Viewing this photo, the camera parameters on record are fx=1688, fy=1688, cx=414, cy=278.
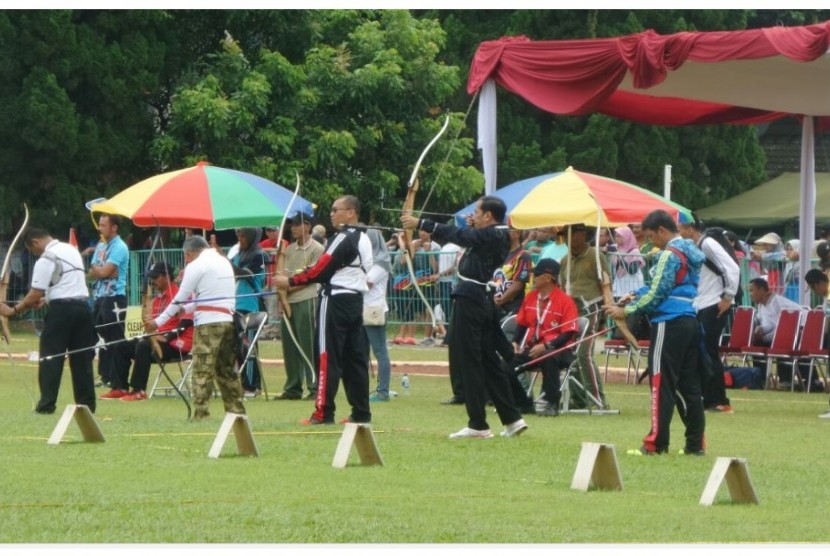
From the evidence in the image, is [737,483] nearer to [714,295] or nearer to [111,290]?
[714,295]

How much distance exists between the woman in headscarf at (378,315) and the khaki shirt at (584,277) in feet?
6.76

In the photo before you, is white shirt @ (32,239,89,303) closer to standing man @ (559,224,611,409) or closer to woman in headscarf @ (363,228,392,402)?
woman in headscarf @ (363,228,392,402)

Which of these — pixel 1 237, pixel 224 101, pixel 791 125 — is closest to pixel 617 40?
pixel 224 101

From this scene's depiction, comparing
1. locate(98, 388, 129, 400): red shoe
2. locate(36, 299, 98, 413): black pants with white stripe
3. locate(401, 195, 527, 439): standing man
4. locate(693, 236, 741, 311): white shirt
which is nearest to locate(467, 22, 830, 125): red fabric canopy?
locate(693, 236, 741, 311): white shirt

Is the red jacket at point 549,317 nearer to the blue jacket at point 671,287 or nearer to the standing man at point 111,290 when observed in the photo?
the blue jacket at point 671,287

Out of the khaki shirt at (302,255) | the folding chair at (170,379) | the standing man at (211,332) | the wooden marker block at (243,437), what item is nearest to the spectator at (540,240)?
the khaki shirt at (302,255)

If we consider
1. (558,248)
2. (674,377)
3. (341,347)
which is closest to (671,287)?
(674,377)

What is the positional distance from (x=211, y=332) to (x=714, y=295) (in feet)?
16.6

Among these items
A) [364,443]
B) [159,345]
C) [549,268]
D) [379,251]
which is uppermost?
[379,251]

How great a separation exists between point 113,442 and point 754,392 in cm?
972

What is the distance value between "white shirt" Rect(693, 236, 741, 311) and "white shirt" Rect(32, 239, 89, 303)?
5.93 meters

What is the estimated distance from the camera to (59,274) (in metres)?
15.5

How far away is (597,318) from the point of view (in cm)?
1712

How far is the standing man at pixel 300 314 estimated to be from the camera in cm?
1806
